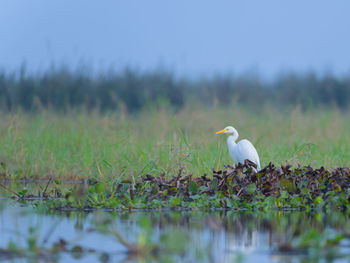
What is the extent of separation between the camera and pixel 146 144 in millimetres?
12070

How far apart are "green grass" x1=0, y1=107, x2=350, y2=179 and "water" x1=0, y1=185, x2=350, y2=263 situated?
5.51ft

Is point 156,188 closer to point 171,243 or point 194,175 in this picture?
point 194,175

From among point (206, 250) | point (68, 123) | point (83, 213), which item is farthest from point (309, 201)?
point (68, 123)

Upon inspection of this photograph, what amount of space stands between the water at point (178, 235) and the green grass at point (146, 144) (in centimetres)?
168

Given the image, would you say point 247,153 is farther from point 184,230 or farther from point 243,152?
point 184,230

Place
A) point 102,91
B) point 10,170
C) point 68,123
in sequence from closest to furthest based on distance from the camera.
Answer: point 10,170 < point 68,123 < point 102,91

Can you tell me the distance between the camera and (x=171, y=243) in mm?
4582

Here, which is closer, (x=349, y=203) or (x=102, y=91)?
(x=349, y=203)

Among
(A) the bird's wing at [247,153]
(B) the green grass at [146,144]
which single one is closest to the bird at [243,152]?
(A) the bird's wing at [247,153]

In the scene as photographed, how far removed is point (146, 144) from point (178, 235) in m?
7.48

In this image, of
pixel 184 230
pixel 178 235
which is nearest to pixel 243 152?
pixel 184 230

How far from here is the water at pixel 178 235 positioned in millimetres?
4715

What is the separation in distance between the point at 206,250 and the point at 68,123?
978cm

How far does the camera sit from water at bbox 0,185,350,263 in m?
4.71
